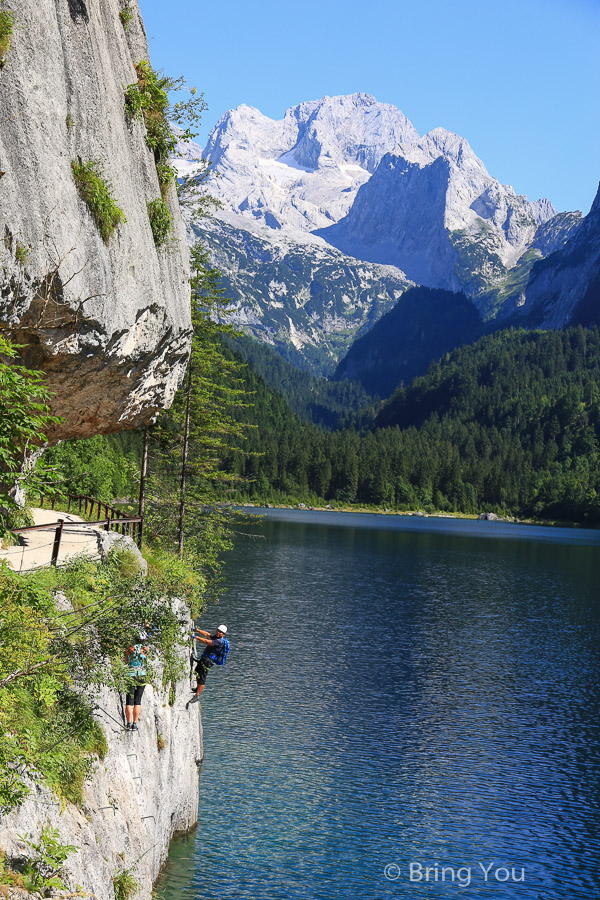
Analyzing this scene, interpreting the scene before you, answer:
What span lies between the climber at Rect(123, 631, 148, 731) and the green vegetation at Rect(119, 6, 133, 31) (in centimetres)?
1636

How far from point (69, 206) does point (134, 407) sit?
7804mm

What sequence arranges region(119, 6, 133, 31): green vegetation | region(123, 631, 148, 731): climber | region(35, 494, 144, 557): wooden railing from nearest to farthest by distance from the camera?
region(123, 631, 148, 731): climber
region(119, 6, 133, 31): green vegetation
region(35, 494, 144, 557): wooden railing

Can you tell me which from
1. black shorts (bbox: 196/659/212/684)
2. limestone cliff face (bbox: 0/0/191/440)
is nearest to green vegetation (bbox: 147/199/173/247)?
limestone cliff face (bbox: 0/0/191/440)

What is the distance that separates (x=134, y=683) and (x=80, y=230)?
35.1 feet

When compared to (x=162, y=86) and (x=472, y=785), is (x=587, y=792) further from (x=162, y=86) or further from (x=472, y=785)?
(x=162, y=86)

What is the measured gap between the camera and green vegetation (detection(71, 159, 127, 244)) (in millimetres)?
16469

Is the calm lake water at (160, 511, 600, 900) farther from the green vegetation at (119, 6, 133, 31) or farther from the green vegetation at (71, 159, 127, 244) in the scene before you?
the green vegetation at (119, 6, 133, 31)

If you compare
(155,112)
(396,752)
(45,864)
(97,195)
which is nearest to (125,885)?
(45,864)

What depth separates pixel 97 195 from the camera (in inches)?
658

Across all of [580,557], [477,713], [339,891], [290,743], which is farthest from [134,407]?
[580,557]

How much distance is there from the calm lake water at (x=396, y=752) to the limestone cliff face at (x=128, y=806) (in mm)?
2416

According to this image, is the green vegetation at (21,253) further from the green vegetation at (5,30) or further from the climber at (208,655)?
the climber at (208,655)

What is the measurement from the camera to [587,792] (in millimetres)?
32594

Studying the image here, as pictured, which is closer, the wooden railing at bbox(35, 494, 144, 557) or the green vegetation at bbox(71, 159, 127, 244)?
the green vegetation at bbox(71, 159, 127, 244)
